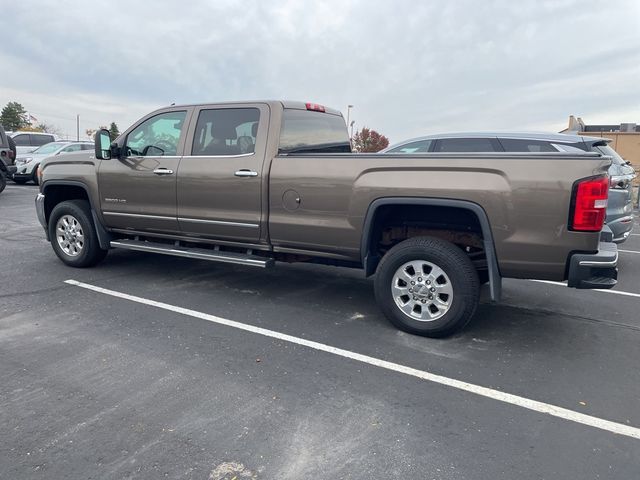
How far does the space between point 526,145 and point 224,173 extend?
4.56m

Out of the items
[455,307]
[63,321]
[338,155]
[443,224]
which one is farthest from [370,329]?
[63,321]

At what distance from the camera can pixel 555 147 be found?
6.92 m

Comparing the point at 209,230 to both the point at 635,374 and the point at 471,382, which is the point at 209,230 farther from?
the point at 635,374

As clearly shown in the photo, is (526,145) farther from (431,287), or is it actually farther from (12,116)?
(12,116)

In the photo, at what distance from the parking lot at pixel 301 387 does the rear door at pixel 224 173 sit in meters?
0.79

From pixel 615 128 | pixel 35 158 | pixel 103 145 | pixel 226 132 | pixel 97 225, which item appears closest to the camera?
pixel 226 132

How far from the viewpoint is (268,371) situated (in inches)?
139

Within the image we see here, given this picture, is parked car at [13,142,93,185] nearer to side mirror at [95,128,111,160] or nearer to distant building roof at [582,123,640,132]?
side mirror at [95,128,111,160]

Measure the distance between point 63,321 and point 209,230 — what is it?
1.61 metres

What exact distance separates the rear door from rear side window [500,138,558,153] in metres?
3.98

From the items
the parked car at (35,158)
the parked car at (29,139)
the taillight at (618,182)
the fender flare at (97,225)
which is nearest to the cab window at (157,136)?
the fender flare at (97,225)

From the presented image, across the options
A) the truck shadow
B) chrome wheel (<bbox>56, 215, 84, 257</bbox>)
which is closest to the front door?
chrome wheel (<bbox>56, 215, 84, 257</bbox>)

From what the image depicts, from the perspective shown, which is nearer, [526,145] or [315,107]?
[315,107]

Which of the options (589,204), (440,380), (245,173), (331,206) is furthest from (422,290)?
(245,173)
